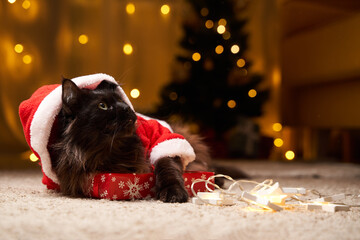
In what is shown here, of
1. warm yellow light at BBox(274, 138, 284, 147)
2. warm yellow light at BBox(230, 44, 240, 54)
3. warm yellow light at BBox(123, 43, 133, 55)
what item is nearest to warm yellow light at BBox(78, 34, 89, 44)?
warm yellow light at BBox(123, 43, 133, 55)

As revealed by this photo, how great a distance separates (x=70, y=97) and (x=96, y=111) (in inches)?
3.6

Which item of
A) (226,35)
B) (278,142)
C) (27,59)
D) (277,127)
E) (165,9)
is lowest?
(278,142)

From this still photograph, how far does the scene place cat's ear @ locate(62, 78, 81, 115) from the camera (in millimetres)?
1094

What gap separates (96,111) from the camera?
42.6 inches

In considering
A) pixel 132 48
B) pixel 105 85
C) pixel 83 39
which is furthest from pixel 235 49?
pixel 105 85

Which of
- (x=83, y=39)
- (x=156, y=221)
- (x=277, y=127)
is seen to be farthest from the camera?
(x=277, y=127)

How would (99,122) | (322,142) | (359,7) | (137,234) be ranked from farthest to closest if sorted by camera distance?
(359,7) → (322,142) → (99,122) → (137,234)

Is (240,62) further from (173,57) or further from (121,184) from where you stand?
(121,184)

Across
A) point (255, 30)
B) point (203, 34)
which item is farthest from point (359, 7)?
point (203, 34)

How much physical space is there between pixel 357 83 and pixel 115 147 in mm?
2278

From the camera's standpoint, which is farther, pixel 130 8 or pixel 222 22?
pixel 130 8

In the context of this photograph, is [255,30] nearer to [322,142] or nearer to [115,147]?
[322,142]

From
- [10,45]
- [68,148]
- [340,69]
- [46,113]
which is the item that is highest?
[10,45]

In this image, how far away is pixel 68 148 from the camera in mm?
1105
